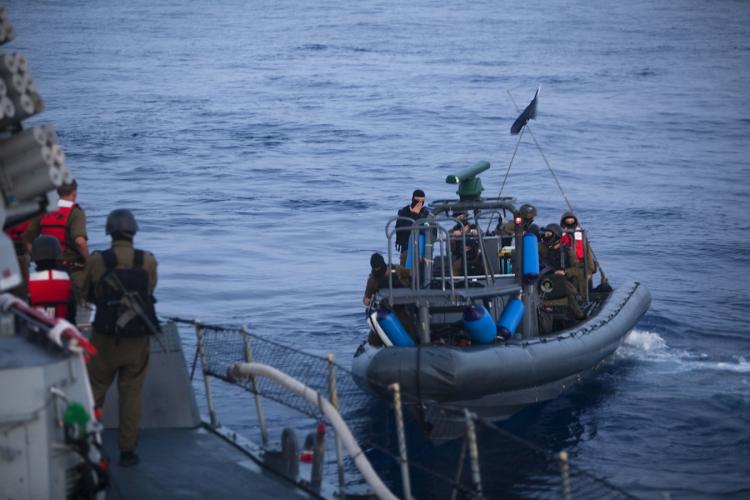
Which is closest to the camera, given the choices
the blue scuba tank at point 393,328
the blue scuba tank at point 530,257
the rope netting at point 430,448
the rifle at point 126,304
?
the rifle at point 126,304

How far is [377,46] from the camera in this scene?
6781 cm

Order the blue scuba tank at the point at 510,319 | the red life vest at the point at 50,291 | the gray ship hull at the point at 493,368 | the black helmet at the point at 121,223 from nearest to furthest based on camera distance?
the black helmet at the point at 121,223 < the red life vest at the point at 50,291 < the gray ship hull at the point at 493,368 < the blue scuba tank at the point at 510,319

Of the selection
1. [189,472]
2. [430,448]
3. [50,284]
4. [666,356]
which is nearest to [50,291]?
Answer: [50,284]

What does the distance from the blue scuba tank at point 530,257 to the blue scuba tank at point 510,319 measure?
36cm

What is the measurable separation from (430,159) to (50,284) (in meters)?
29.8

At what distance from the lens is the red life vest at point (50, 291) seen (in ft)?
26.1

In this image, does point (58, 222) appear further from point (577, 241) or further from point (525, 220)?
point (577, 241)

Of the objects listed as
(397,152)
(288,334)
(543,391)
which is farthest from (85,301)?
(397,152)

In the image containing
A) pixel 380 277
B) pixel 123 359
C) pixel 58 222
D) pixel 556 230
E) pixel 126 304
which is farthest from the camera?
pixel 556 230

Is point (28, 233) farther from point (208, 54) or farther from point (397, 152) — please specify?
point (208, 54)

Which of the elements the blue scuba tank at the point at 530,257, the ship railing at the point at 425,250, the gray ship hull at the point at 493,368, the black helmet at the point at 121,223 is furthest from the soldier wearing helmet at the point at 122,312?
the blue scuba tank at the point at 530,257

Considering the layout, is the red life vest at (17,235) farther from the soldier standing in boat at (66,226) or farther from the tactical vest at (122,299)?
the tactical vest at (122,299)

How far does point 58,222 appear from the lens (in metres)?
9.70

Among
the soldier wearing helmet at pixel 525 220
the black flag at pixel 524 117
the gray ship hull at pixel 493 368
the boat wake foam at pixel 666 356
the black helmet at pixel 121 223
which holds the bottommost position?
the boat wake foam at pixel 666 356
